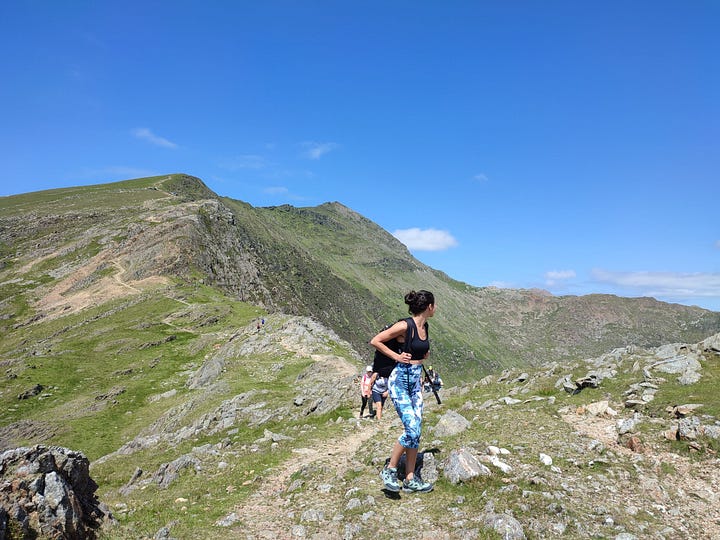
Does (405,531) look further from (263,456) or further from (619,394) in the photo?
(619,394)

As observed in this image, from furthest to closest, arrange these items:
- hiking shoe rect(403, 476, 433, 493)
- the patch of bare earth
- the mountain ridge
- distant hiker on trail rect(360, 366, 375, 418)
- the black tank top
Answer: the patch of bare earth
distant hiker on trail rect(360, 366, 375, 418)
hiking shoe rect(403, 476, 433, 493)
the black tank top
the mountain ridge

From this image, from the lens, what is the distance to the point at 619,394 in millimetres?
15461

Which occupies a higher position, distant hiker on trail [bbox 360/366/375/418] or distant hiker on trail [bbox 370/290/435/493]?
distant hiker on trail [bbox 370/290/435/493]

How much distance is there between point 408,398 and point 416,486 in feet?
7.48

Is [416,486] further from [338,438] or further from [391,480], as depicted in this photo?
[338,438]

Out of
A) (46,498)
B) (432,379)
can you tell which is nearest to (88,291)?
(46,498)

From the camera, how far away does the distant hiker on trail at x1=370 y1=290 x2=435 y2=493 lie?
362 inches

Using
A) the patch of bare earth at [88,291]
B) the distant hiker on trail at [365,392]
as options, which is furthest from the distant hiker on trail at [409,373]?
the patch of bare earth at [88,291]

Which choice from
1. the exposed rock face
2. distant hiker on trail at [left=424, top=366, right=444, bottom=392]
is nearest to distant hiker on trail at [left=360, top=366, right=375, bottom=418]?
distant hiker on trail at [left=424, top=366, right=444, bottom=392]

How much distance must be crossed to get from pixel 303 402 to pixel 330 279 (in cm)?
16762

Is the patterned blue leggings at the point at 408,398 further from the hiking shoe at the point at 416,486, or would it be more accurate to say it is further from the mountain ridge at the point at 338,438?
the mountain ridge at the point at 338,438

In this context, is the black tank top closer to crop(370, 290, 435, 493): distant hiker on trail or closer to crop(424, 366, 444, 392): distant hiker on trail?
crop(370, 290, 435, 493): distant hiker on trail

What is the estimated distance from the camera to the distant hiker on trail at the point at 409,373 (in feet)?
30.2

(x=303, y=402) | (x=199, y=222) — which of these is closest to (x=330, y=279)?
(x=199, y=222)
